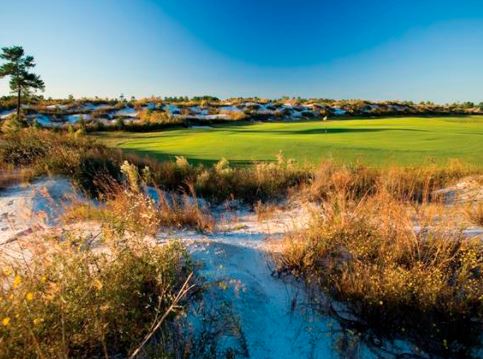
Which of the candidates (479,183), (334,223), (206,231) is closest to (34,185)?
(206,231)

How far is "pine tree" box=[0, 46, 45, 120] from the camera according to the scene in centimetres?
2325

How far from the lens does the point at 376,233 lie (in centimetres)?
355

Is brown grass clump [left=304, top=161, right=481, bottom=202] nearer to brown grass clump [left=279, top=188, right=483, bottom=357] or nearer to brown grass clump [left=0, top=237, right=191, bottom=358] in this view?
brown grass clump [left=279, top=188, right=483, bottom=357]

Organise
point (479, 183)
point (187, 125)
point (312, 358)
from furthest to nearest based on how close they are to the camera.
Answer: point (187, 125), point (479, 183), point (312, 358)

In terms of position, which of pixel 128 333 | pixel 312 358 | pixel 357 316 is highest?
pixel 128 333

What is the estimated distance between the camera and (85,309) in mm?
2189

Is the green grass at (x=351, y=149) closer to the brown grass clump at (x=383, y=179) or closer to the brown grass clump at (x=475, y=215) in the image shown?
the brown grass clump at (x=383, y=179)

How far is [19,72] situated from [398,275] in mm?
29147

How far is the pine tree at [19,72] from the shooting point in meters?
23.2

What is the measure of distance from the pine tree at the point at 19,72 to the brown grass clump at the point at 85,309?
25.8 metres

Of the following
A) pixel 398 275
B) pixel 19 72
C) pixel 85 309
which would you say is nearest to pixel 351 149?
pixel 398 275

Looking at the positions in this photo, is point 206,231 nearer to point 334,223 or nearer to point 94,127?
point 334,223

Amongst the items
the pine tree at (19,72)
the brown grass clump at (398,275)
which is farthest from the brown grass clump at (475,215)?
the pine tree at (19,72)

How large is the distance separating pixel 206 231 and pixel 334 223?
5.66ft
